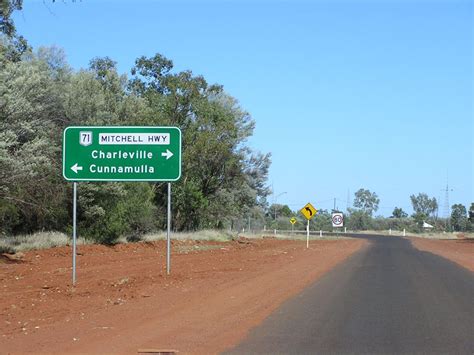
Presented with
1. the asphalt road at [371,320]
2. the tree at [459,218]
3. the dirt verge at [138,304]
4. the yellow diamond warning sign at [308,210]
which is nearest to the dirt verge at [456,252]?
the yellow diamond warning sign at [308,210]

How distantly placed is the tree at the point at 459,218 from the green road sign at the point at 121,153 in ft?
442

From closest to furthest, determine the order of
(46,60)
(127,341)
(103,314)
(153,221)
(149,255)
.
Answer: (127,341), (103,314), (149,255), (46,60), (153,221)

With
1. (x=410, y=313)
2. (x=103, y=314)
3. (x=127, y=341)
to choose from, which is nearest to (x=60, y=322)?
(x=103, y=314)

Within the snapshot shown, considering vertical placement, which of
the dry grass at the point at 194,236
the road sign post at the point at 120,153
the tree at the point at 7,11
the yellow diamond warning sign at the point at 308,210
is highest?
the tree at the point at 7,11

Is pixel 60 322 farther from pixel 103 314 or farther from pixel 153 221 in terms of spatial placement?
pixel 153 221

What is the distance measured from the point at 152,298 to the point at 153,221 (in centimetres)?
2947

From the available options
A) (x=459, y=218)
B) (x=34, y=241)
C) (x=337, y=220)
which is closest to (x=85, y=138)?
(x=34, y=241)

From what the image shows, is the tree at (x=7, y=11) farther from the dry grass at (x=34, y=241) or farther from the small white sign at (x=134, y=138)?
the dry grass at (x=34, y=241)

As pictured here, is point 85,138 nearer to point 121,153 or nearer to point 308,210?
point 121,153

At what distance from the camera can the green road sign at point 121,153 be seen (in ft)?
53.9

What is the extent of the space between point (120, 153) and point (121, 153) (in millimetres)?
26

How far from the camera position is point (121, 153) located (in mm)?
16562

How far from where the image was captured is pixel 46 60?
39.2m

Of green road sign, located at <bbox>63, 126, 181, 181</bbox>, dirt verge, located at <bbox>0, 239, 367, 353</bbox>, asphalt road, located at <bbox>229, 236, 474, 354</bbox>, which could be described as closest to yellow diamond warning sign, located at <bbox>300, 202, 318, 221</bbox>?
dirt verge, located at <bbox>0, 239, 367, 353</bbox>
